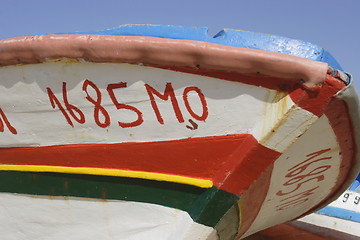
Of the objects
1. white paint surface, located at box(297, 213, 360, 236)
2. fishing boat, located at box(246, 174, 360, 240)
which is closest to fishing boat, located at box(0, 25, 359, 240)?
fishing boat, located at box(246, 174, 360, 240)

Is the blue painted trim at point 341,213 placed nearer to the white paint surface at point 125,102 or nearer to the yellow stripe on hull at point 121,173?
the yellow stripe on hull at point 121,173

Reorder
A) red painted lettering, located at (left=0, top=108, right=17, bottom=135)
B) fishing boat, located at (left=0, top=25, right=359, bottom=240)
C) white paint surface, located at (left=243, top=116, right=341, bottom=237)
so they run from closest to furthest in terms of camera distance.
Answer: fishing boat, located at (left=0, top=25, right=359, bottom=240) < white paint surface, located at (left=243, top=116, right=341, bottom=237) < red painted lettering, located at (left=0, top=108, right=17, bottom=135)

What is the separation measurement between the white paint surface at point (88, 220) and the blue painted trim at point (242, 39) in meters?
1.02

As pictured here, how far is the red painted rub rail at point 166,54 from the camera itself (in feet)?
6.39

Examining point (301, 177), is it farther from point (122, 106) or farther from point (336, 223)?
point (336, 223)

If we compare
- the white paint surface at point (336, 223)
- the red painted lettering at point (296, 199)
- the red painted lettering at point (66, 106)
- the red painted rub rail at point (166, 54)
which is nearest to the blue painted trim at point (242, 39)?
the red painted rub rail at point (166, 54)

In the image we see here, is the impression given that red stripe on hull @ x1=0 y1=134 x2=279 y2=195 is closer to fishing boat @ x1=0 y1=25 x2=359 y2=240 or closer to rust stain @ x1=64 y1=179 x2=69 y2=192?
fishing boat @ x1=0 y1=25 x2=359 y2=240

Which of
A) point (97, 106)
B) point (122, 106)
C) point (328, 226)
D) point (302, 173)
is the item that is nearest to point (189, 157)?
point (122, 106)

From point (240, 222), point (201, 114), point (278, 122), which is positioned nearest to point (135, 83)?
point (201, 114)

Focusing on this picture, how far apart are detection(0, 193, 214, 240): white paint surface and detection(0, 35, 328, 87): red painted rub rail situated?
94cm

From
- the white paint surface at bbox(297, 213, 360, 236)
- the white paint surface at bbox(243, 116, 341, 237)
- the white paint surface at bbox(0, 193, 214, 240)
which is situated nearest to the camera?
the white paint surface at bbox(243, 116, 341, 237)

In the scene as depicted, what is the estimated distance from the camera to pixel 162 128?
7.56ft

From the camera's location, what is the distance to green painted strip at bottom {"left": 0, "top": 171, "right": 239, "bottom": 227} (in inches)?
94.3

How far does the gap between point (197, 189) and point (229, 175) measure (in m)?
0.21
